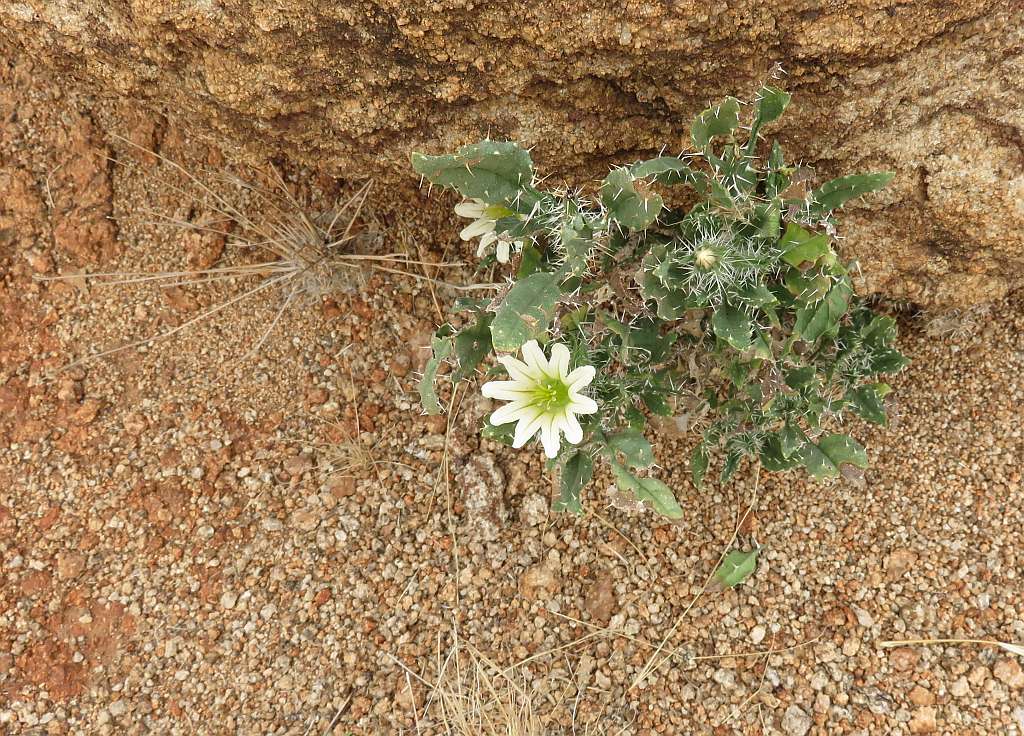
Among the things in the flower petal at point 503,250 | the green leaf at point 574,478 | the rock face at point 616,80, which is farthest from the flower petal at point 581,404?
the rock face at point 616,80

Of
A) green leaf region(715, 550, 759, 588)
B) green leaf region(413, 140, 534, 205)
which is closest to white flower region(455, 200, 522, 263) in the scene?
green leaf region(413, 140, 534, 205)

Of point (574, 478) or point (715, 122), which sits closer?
point (715, 122)

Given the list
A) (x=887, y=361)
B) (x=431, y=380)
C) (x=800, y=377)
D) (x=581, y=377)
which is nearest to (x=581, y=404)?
(x=581, y=377)

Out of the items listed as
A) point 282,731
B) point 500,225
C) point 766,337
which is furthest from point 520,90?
point 282,731

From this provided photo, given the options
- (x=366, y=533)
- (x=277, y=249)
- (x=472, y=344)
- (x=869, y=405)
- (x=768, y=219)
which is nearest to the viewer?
(x=768, y=219)

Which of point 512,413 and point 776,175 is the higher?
point 776,175

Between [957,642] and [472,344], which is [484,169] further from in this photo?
[957,642]

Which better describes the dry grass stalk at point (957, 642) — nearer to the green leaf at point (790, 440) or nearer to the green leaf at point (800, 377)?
the green leaf at point (790, 440)
